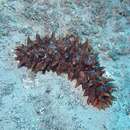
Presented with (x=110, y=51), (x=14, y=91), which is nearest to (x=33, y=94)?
(x=14, y=91)

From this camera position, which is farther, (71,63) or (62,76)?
(62,76)

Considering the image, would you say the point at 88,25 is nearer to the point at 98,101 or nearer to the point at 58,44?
the point at 58,44

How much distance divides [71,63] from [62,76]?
0.34 m

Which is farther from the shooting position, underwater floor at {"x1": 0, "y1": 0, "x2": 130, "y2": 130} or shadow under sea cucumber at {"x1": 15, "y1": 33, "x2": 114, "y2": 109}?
shadow under sea cucumber at {"x1": 15, "y1": 33, "x2": 114, "y2": 109}

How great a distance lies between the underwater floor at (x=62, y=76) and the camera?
172 inches

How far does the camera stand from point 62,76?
4.94 meters

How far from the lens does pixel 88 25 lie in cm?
595

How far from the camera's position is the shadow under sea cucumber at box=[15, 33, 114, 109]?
14.8ft

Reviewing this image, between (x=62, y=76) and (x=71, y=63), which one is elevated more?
(x=71, y=63)

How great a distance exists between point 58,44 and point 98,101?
1.08 meters

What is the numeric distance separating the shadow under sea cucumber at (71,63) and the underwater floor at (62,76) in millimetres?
142

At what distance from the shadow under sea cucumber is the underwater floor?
5.6 inches

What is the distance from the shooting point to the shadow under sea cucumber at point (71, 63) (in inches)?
178

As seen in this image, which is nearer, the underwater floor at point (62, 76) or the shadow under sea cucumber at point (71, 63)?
the underwater floor at point (62, 76)
